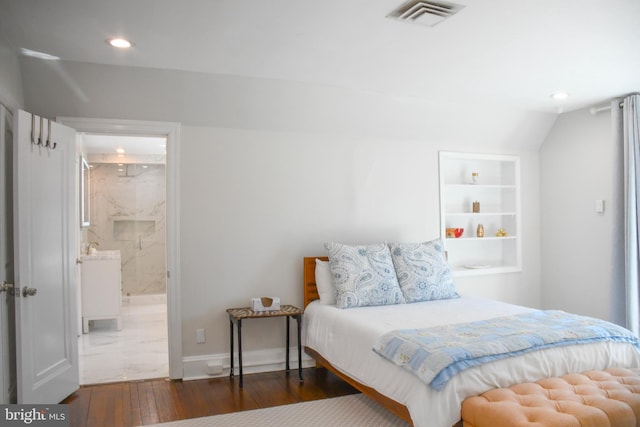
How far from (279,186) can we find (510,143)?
2.75m

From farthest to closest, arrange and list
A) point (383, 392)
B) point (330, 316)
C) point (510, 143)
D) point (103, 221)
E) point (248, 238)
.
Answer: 1. point (103, 221)
2. point (510, 143)
3. point (248, 238)
4. point (330, 316)
5. point (383, 392)

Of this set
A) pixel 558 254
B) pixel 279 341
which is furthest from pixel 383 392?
pixel 558 254

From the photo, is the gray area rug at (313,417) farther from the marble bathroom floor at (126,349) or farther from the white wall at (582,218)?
the white wall at (582,218)

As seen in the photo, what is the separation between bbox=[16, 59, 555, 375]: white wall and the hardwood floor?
1.21ft

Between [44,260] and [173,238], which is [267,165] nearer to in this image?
[173,238]

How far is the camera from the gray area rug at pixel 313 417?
317 centimetres

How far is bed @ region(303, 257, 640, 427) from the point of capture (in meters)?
2.55

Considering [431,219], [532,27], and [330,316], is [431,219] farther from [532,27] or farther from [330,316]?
[532,27]

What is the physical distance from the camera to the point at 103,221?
7.87 metres

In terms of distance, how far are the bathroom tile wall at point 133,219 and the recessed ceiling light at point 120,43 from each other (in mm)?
5059

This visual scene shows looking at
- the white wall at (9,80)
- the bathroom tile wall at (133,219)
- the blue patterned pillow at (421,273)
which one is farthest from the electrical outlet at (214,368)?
the bathroom tile wall at (133,219)

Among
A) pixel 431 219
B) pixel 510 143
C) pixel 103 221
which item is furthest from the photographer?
pixel 103 221

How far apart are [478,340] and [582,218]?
3.17 metres
